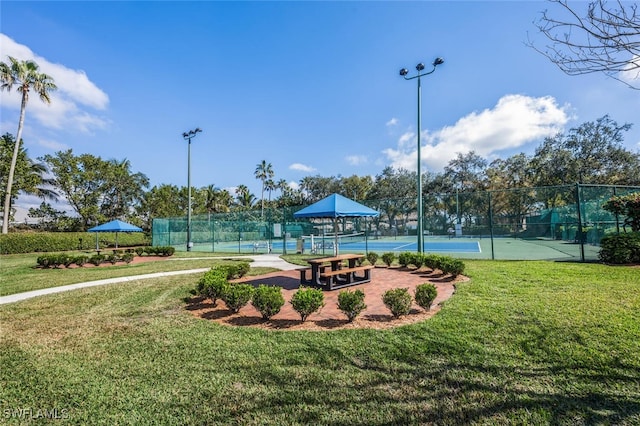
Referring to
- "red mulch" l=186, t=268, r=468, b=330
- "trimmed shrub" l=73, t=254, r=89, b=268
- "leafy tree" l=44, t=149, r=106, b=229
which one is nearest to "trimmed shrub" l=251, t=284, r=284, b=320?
"red mulch" l=186, t=268, r=468, b=330

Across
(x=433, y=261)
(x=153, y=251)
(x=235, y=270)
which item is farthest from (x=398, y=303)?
(x=153, y=251)

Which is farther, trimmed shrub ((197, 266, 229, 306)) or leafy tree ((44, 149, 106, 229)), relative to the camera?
leafy tree ((44, 149, 106, 229))

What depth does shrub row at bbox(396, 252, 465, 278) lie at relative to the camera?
24.2 ft

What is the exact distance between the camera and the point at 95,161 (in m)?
29.3

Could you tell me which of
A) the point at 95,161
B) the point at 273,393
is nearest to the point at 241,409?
the point at 273,393

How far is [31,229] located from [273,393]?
1409 inches

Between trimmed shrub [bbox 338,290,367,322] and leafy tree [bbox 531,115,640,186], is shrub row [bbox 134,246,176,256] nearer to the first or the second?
trimmed shrub [bbox 338,290,367,322]

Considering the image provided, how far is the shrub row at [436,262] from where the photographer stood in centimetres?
738

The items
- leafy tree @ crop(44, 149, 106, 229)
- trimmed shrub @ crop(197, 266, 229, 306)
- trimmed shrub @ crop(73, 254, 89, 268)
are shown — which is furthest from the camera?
leafy tree @ crop(44, 149, 106, 229)

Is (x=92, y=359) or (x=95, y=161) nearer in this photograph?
(x=92, y=359)

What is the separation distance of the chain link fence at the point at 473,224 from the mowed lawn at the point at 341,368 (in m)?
8.02

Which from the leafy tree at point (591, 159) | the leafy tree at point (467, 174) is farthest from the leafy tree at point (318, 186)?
the leafy tree at point (591, 159)

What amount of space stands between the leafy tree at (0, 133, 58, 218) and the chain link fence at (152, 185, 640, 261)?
37.3 ft

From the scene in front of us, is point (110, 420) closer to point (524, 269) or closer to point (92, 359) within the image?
point (92, 359)
